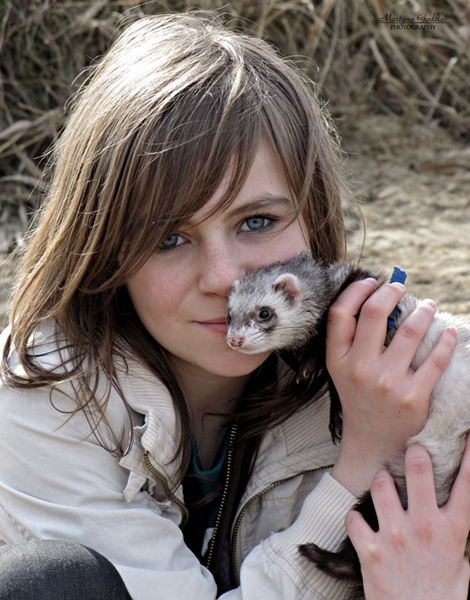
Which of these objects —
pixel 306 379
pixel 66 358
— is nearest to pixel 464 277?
pixel 306 379

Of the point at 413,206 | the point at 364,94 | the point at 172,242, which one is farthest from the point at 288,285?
the point at 364,94

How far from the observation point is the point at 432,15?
297 centimetres

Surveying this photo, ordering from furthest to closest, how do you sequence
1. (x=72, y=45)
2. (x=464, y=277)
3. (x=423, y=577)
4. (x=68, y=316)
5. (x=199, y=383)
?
(x=72, y=45), (x=464, y=277), (x=199, y=383), (x=68, y=316), (x=423, y=577)

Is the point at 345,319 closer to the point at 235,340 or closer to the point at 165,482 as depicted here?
the point at 235,340

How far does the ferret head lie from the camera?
3.88 ft

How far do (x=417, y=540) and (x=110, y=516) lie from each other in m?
0.42

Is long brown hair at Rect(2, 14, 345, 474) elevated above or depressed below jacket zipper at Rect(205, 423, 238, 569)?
above

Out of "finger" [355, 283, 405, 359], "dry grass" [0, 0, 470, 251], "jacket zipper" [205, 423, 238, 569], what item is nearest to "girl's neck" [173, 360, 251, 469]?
"jacket zipper" [205, 423, 238, 569]

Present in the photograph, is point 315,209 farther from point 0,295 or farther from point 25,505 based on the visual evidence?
point 0,295

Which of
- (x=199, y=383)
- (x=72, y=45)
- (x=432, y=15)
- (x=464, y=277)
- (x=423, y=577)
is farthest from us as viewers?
(x=432, y=15)

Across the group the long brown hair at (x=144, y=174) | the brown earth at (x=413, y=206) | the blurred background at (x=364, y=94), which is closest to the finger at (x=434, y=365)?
the long brown hair at (x=144, y=174)

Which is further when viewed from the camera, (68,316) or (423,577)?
(68,316)

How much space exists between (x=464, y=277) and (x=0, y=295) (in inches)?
47.5

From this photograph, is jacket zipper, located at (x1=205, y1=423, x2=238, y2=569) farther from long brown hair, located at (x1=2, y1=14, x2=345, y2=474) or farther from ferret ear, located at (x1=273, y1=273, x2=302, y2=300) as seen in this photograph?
ferret ear, located at (x1=273, y1=273, x2=302, y2=300)
